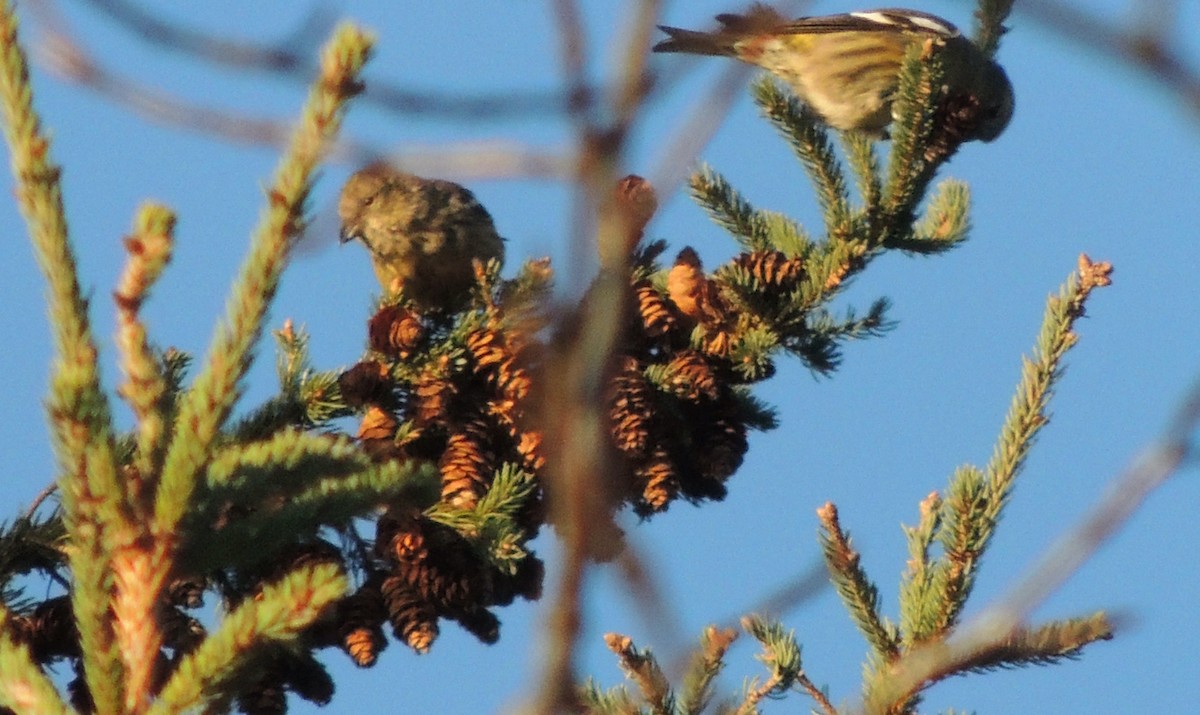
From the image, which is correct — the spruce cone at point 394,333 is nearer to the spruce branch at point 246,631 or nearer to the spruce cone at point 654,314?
the spruce cone at point 654,314

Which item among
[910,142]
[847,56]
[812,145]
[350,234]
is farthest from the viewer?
[350,234]

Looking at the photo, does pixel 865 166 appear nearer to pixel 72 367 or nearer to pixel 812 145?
pixel 812 145

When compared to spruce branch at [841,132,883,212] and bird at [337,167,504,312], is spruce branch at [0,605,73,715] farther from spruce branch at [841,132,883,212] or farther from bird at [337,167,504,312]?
bird at [337,167,504,312]

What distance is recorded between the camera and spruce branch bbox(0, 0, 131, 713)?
129cm

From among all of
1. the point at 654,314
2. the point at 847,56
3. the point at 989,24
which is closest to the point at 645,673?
the point at 654,314

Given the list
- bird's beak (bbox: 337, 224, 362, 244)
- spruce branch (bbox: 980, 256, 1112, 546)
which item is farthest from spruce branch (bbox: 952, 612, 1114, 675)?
bird's beak (bbox: 337, 224, 362, 244)

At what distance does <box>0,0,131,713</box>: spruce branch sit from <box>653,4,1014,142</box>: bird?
2935mm

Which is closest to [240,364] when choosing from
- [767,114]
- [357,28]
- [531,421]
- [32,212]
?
A: [32,212]

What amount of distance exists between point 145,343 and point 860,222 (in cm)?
188

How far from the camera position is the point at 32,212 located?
1310mm

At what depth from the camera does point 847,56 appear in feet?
15.9

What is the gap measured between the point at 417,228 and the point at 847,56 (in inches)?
59.5

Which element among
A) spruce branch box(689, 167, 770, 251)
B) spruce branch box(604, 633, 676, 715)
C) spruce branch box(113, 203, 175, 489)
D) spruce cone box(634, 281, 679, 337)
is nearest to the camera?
spruce branch box(113, 203, 175, 489)

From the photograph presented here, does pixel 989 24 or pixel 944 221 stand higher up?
pixel 989 24
